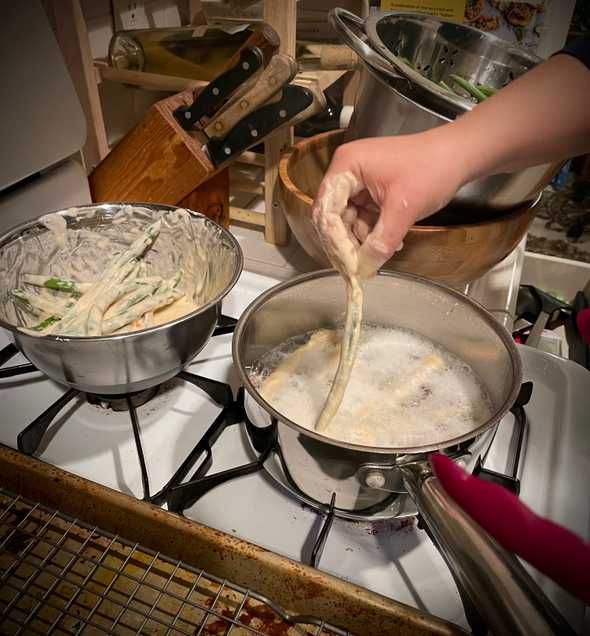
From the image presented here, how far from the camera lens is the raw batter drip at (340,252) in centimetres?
48

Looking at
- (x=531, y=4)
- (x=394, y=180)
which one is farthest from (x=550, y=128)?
(x=531, y=4)

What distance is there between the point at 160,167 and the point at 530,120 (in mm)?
523

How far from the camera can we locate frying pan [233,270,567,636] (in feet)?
1.05

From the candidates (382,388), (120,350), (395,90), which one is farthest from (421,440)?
(395,90)

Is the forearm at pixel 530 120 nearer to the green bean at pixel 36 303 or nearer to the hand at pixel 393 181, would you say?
the hand at pixel 393 181

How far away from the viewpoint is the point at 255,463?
52cm

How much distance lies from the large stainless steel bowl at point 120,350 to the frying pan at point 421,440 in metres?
0.06

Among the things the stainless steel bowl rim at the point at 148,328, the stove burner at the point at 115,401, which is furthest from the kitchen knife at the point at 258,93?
the stove burner at the point at 115,401

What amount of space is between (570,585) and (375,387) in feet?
1.11

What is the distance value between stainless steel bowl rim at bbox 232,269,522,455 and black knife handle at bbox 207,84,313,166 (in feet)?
0.85

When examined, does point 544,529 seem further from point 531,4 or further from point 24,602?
point 531,4

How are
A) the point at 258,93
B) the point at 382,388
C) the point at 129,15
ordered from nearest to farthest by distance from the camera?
the point at 382,388 → the point at 258,93 → the point at 129,15

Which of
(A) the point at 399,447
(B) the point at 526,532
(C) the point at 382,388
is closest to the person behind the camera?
(B) the point at 526,532

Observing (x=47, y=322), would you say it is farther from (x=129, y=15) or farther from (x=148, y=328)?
(x=129, y=15)
